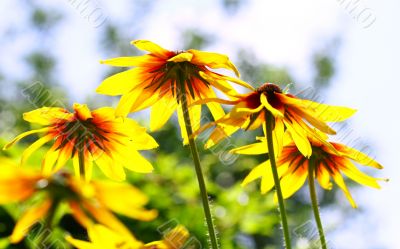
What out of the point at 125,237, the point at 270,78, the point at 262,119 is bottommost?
the point at 125,237

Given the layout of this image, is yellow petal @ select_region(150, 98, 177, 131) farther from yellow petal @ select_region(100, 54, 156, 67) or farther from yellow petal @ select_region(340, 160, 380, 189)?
yellow petal @ select_region(340, 160, 380, 189)

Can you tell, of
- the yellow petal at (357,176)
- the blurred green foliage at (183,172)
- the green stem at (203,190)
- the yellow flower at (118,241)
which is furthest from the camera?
the blurred green foliage at (183,172)

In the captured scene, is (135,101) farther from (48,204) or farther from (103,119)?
(48,204)

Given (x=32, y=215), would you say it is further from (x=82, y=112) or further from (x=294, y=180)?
(x=294, y=180)

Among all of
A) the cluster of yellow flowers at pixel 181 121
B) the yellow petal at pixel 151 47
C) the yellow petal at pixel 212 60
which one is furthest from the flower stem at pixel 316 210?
the yellow petal at pixel 151 47

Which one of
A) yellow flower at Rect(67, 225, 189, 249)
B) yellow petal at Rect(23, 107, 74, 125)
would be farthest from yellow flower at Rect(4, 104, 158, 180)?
yellow flower at Rect(67, 225, 189, 249)

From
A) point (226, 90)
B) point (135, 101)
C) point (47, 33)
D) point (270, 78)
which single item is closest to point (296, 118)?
point (226, 90)

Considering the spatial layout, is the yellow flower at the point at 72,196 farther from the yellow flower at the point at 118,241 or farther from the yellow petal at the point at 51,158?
the yellow petal at the point at 51,158
